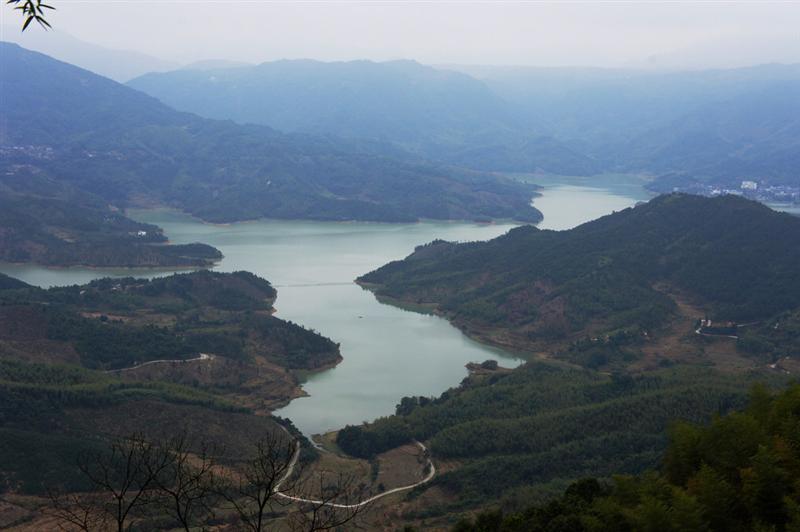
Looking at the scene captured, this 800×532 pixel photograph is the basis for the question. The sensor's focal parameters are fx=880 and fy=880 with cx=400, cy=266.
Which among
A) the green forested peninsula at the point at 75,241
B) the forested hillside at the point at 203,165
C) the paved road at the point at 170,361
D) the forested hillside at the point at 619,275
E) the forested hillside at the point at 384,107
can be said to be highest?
the forested hillside at the point at 384,107

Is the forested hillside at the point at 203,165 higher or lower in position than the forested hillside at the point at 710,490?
higher

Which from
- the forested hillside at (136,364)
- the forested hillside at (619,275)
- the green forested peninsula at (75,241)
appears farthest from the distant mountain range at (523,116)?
the forested hillside at (136,364)

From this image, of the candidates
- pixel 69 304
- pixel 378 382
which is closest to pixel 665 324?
pixel 378 382

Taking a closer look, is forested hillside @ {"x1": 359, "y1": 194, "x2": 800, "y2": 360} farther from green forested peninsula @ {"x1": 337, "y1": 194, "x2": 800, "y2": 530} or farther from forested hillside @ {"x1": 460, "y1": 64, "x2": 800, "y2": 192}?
forested hillside @ {"x1": 460, "y1": 64, "x2": 800, "y2": 192}

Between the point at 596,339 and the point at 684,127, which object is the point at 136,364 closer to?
the point at 596,339

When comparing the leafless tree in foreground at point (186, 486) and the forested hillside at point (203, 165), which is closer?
the leafless tree in foreground at point (186, 486)

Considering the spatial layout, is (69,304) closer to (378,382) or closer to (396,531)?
(378,382)

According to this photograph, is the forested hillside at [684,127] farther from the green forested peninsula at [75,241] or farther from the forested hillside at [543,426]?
the forested hillside at [543,426]
